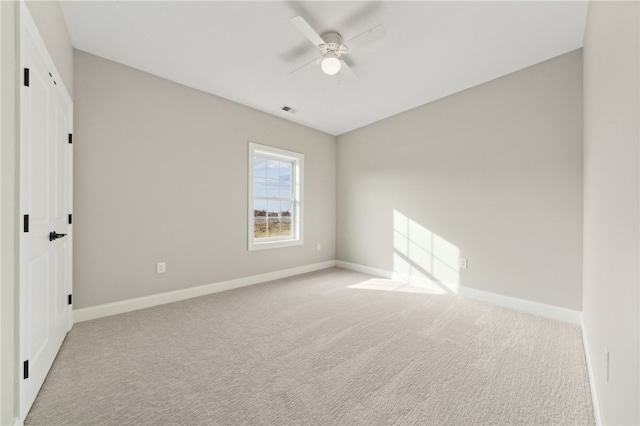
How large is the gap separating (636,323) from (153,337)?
2963mm

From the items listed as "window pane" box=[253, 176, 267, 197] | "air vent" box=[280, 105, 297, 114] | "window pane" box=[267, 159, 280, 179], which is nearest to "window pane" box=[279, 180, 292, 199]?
"window pane" box=[267, 159, 280, 179]

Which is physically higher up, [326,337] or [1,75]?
[1,75]

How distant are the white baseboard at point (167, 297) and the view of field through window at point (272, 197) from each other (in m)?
0.66

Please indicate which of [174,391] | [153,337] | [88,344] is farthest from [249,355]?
[88,344]

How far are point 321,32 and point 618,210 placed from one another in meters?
2.42

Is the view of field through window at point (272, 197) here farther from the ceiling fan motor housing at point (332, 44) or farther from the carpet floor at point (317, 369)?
the ceiling fan motor housing at point (332, 44)

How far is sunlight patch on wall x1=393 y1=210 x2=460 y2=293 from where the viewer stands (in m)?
3.54

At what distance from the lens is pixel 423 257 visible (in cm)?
385

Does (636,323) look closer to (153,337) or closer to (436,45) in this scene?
(436,45)

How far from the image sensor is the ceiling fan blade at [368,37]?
6.79 feet

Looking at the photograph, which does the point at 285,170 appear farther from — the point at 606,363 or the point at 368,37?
the point at 606,363

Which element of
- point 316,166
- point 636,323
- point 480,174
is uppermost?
point 316,166

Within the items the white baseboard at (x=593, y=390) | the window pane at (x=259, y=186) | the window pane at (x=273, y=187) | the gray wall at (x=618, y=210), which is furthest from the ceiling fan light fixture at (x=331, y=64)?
the white baseboard at (x=593, y=390)

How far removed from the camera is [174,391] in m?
1.62
